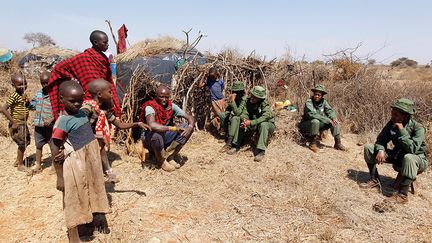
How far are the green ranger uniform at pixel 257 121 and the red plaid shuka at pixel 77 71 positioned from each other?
2421mm

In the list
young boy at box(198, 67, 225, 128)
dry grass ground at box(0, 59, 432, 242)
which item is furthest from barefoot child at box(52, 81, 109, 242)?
young boy at box(198, 67, 225, 128)

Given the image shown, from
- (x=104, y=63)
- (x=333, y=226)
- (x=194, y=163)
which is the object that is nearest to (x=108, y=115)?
(x=104, y=63)

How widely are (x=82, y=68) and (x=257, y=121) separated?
2747 millimetres

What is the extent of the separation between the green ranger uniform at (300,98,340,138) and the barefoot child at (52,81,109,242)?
3.76 m

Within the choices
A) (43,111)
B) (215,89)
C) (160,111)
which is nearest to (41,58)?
(215,89)

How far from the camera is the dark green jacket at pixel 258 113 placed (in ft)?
17.9

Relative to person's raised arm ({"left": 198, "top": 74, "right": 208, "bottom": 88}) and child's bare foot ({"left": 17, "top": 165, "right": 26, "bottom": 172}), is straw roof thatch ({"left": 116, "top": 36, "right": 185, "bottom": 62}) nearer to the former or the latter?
person's raised arm ({"left": 198, "top": 74, "right": 208, "bottom": 88})

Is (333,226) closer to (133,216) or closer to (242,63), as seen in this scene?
(133,216)

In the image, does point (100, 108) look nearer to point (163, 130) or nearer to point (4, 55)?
point (163, 130)

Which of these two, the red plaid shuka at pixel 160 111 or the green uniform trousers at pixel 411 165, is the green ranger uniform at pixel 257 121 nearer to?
the red plaid shuka at pixel 160 111

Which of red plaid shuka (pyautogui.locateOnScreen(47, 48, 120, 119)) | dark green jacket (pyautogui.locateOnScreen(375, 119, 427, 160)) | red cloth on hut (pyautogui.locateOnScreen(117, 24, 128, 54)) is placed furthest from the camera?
red cloth on hut (pyautogui.locateOnScreen(117, 24, 128, 54))

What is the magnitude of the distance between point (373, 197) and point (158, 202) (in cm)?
264

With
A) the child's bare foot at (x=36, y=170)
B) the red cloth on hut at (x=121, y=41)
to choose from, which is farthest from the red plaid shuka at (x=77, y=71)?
the red cloth on hut at (x=121, y=41)

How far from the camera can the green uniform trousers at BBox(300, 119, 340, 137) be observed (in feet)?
18.5
